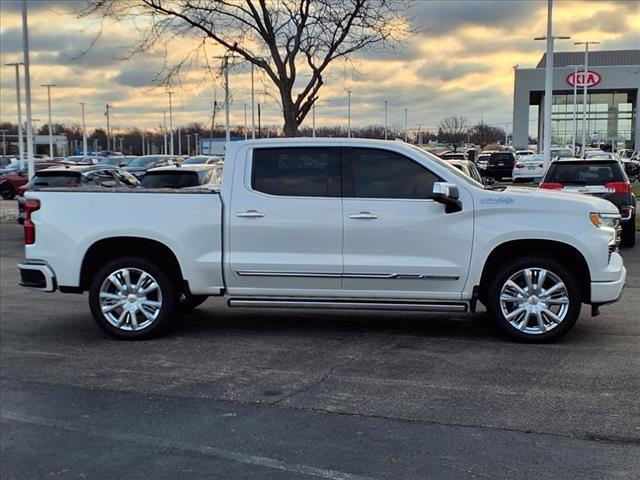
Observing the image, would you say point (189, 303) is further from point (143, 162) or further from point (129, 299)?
point (143, 162)

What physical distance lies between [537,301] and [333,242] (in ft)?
6.51

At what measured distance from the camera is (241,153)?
275 inches

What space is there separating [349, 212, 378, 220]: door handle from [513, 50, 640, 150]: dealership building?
6526cm

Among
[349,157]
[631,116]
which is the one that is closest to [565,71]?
[631,116]

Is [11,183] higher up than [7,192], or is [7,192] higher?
[11,183]

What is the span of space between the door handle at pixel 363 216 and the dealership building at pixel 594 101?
214 feet

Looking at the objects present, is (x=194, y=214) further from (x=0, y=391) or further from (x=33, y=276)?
(x=0, y=391)

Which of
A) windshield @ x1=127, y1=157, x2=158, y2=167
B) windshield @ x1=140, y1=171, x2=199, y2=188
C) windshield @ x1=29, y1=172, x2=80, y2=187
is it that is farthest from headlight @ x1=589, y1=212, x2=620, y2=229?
windshield @ x1=127, y1=157, x2=158, y2=167

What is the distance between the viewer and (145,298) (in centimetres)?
696

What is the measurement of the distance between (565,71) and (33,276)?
6699 cm

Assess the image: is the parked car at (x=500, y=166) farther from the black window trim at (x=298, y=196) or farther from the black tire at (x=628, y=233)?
the black window trim at (x=298, y=196)

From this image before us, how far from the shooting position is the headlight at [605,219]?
21.4ft

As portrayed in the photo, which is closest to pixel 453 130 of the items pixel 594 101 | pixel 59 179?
pixel 594 101

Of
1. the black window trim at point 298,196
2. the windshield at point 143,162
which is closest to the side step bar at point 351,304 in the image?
the black window trim at point 298,196
